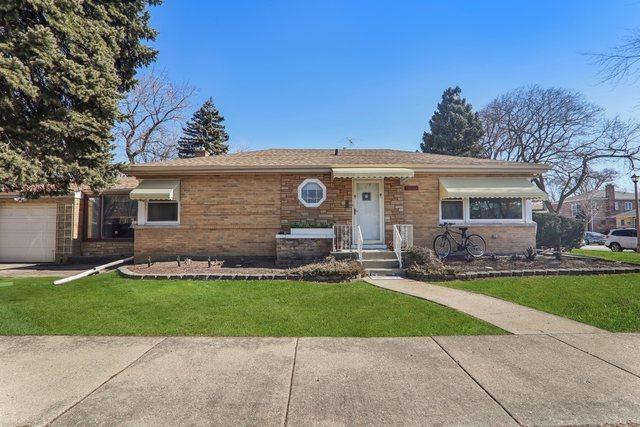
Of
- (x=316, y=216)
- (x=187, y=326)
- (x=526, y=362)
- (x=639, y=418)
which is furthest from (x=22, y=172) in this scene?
(x=639, y=418)

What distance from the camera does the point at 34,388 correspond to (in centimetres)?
321

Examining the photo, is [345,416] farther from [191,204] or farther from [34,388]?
[191,204]

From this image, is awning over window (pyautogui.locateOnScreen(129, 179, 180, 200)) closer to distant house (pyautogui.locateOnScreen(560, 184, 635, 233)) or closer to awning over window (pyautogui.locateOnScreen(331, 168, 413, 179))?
awning over window (pyautogui.locateOnScreen(331, 168, 413, 179))

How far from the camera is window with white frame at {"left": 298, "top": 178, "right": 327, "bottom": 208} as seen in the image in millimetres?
11273

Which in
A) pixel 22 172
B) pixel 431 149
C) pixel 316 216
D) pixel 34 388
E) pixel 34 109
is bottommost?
pixel 34 388

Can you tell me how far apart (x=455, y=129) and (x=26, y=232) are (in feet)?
105

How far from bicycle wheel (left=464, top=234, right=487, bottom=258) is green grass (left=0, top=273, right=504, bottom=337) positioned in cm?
493

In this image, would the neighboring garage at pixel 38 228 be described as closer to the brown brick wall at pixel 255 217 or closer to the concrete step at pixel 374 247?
the brown brick wall at pixel 255 217

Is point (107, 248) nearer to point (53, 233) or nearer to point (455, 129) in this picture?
point (53, 233)

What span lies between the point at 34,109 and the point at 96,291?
5.12m

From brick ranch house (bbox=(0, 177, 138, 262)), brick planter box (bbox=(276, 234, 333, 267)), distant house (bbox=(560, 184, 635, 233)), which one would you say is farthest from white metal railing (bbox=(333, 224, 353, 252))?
distant house (bbox=(560, 184, 635, 233))

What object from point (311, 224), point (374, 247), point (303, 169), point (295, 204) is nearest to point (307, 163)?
point (303, 169)

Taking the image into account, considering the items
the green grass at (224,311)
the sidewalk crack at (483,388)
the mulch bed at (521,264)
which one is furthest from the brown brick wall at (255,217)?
the sidewalk crack at (483,388)

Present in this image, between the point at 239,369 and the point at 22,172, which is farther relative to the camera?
the point at 22,172
